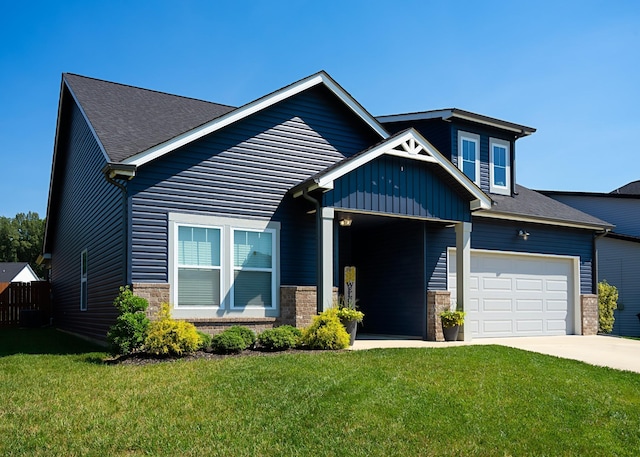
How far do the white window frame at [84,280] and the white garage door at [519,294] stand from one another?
31.6 ft

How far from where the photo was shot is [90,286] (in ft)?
51.4

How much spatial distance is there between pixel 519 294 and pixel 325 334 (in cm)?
794

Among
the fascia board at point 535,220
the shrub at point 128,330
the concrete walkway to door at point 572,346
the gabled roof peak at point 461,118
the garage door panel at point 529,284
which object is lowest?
the concrete walkway to door at point 572,346

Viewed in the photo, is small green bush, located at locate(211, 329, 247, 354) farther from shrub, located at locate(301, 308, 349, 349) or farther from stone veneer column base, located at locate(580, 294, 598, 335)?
stone veneer column base, located at locate(580, 294, 598, 335)

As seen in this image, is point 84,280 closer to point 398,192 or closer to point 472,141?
point 398,192

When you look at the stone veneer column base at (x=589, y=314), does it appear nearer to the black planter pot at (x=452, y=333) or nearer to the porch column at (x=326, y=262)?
the black planter pot at (x=452, y=333)

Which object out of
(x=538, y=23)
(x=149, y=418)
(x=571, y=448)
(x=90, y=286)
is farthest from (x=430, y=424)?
(x=90, y=286)

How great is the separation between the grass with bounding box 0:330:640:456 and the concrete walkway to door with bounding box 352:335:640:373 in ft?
5.99

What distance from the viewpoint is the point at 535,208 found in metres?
18.2

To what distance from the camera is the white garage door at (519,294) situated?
642 inches

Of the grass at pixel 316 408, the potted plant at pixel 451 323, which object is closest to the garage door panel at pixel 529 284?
the potted plant at pixel 451 323

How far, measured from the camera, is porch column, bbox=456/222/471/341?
48.2 ft

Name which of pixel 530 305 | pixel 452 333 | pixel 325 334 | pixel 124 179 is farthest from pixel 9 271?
pixel 325 334

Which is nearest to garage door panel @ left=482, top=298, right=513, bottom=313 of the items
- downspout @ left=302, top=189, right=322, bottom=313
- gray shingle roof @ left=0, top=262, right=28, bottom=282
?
downspout @ left=302, top=189, right=322, bottom=313
